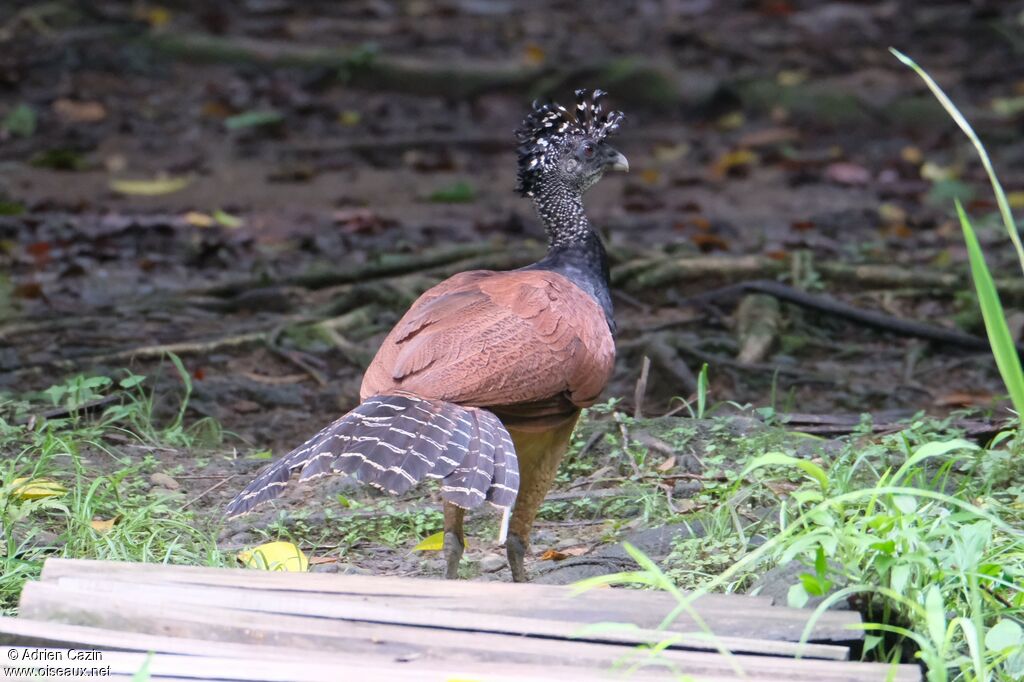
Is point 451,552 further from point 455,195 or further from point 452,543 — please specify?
point 455,195

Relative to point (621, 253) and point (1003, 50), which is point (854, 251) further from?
point (1003, 50)

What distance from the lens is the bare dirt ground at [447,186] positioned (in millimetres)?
6480

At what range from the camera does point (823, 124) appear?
1145 centimetres

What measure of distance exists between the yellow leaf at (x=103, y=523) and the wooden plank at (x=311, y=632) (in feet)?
→ 3.68

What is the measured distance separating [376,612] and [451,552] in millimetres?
1098

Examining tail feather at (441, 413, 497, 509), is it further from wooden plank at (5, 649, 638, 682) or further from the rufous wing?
wooden plank at (5, 649, 638, 682)

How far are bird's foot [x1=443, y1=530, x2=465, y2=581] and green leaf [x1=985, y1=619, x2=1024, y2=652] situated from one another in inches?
63.0

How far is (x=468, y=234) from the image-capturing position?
8.73m

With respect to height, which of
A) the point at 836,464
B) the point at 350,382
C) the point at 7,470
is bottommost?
the point at 350,382

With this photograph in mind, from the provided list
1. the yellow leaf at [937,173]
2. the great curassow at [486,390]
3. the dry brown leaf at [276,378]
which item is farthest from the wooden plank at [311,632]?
the yellow leaf at [937,173]

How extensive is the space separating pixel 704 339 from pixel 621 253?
1.20 metres

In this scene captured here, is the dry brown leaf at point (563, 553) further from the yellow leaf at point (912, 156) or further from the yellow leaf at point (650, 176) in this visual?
the yellow leaf at point (912, 156)

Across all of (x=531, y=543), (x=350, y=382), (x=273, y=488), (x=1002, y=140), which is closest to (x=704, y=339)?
(x=350, y=382)

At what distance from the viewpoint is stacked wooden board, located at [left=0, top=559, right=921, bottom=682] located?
2.63 metres
